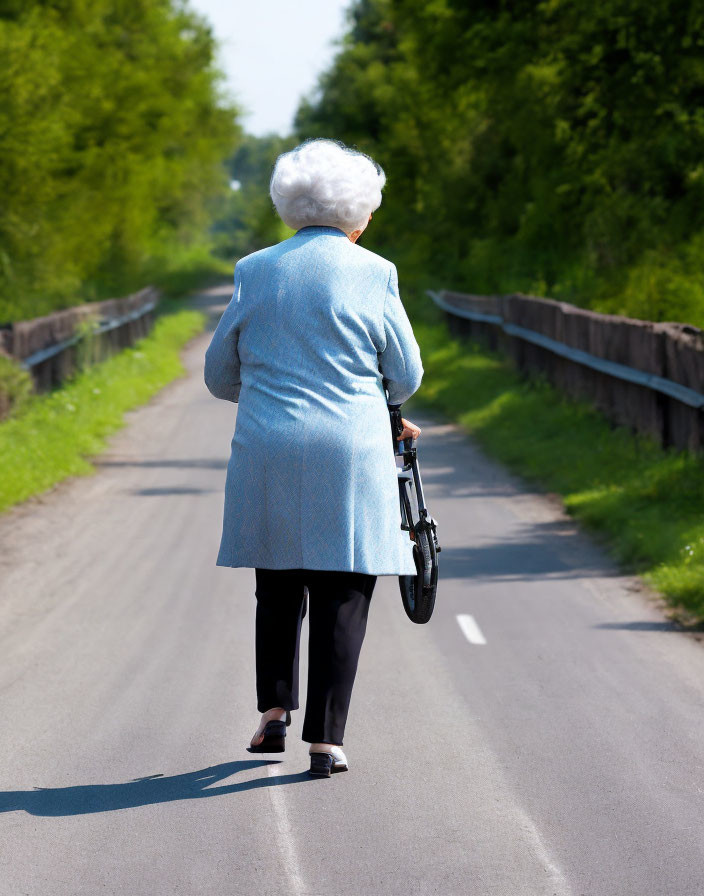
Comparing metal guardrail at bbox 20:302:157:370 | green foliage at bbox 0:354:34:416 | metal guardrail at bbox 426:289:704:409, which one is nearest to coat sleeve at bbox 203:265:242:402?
metal guardrail at bbox 426:289:704:409

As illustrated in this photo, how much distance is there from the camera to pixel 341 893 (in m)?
4.25

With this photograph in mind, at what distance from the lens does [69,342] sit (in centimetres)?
2417

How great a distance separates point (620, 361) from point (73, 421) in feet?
24.0

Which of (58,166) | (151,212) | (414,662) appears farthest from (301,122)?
(414,662)

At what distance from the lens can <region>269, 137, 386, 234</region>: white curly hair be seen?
17.6 feet

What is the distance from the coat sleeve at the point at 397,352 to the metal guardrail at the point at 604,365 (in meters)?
7.28

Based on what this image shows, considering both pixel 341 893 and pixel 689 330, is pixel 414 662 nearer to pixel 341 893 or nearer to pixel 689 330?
pixel 341 893

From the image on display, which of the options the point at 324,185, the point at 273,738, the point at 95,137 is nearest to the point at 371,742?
the point at 273,738

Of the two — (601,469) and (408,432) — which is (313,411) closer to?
(408,432)

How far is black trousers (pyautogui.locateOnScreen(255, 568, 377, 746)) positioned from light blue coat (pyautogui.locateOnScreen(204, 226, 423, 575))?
5.7 inches

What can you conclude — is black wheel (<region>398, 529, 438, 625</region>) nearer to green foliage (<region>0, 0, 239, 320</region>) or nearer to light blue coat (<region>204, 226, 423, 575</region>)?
light blue coat (<region>204, 226, 423, 575</region>)

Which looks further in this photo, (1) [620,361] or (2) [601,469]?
(1) [620,361]

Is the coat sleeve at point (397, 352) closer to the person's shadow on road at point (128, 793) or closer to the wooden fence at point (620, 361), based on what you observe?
the person's shadow on road at point (128, 793)

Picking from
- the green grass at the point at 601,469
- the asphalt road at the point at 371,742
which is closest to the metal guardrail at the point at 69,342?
the green grass at the point at 601,469
